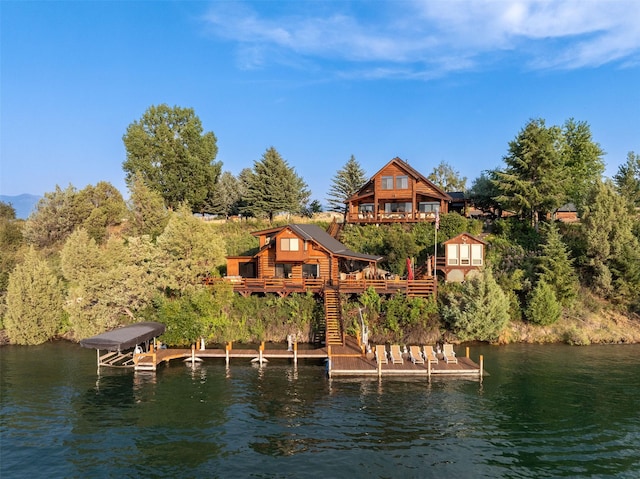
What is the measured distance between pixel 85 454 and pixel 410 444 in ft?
46.5

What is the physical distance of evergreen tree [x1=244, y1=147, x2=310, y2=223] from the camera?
64.1 meters

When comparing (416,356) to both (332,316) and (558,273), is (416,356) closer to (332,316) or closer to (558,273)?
(332,316)

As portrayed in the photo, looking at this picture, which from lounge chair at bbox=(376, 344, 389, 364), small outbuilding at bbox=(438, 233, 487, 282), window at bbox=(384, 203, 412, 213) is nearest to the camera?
lounge chair at bbox=(376, 344, 389, 364)

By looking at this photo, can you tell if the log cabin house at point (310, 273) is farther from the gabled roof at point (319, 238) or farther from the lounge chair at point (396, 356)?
the lounge chair at point (396, 356)

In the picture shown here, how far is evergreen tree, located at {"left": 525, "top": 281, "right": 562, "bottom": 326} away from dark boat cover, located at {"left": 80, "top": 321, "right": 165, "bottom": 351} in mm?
29994

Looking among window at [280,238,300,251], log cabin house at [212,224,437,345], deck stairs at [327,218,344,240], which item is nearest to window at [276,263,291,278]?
log cabin house at [212,224,437,345]

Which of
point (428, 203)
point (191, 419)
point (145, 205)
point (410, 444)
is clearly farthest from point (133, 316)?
point (428, 203)

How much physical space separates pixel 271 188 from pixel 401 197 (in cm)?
2027

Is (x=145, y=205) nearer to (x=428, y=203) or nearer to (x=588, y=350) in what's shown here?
(x=428, y=203)

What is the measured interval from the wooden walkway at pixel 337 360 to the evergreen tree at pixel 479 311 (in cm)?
358

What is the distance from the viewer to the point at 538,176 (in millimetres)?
50125

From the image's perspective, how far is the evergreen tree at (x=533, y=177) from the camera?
159 ft

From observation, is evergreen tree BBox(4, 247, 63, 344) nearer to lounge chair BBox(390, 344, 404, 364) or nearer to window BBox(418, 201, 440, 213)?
lounge chair BBox(390, 344, 404, 364)

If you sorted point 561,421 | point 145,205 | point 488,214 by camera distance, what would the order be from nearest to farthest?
point 561,421, point 145,205, point 488,214
